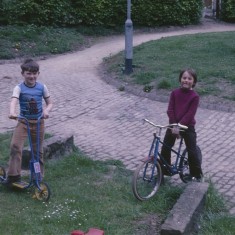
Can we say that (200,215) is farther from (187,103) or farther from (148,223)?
(187,103)

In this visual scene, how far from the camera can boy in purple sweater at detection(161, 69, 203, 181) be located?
247 inches

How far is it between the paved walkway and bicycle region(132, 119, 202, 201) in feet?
1.92

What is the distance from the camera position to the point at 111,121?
33.2 ft

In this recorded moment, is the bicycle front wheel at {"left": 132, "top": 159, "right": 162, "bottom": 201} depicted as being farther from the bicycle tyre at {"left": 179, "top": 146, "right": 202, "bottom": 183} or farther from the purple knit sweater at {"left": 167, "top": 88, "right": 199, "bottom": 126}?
the purple knit sweater at {"left": 167, "top": 88, "right": 199, "bottom": 126}

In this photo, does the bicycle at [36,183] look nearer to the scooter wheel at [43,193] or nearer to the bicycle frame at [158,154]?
the scooter wheel at [43,193]

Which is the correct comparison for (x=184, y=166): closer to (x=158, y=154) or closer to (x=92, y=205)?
(x=158, y=154)

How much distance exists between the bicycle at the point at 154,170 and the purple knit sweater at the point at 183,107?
0.12 m

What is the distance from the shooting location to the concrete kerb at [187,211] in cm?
506

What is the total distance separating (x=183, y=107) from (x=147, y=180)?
91 cm

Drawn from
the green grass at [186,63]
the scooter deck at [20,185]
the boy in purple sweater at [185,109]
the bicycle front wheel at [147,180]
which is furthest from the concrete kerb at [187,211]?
the green grass at [186,63]

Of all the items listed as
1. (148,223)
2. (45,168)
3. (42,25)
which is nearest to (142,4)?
(42,25)

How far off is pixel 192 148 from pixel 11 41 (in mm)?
12504

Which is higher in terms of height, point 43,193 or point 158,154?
point 158,154

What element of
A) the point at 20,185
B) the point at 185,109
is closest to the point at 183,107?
the point at 185,109
